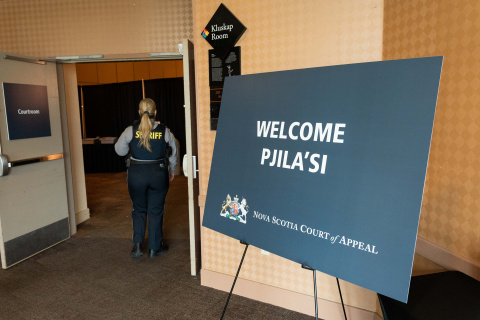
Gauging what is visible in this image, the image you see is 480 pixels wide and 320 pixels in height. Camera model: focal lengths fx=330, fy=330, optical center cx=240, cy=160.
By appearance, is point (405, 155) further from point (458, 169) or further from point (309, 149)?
point (458, 169)

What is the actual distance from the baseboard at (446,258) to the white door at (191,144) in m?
1.80

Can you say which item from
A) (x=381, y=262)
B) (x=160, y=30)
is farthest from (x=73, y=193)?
(x=381, y=262)

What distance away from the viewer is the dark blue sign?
115cm

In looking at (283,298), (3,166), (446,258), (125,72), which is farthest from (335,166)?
(125,72)

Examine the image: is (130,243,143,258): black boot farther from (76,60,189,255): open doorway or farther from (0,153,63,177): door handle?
(76,60,189,255): open doorway

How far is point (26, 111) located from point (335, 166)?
3477 mm

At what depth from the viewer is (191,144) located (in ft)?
9.46

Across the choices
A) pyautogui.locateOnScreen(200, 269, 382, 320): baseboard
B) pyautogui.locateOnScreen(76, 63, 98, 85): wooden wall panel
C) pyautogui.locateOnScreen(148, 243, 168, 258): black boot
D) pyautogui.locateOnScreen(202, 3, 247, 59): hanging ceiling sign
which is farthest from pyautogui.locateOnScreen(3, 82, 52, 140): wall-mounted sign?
pyautogui.locateOnScreen(76, 63, 98, 85): wooden wall panel

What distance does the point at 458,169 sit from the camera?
163 centimetres

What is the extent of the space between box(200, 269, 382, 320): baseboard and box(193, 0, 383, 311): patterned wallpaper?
0.12ft

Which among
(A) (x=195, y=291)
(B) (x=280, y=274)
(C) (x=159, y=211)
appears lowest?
(A) (x=195, y=291)

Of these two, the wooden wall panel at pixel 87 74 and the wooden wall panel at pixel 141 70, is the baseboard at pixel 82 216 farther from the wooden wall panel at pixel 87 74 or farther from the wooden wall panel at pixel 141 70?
the wooden wall panel at pixel 87 74

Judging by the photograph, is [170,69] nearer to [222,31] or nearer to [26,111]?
[26,111]

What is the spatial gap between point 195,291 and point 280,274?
78cm
